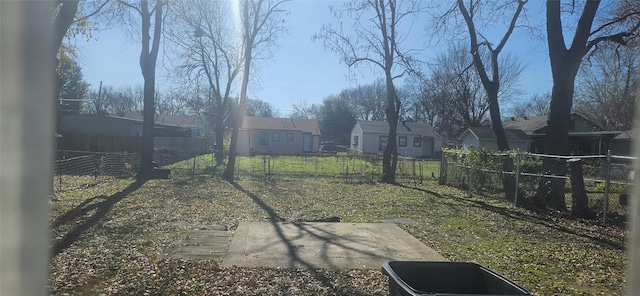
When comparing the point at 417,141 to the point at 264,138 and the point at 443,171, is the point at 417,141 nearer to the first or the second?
the point at 264,138

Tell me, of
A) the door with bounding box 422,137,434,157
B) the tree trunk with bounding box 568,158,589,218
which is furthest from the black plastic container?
the door with bounding box 422,137,434,157

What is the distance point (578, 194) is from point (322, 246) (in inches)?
282

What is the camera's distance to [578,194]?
32.1ft

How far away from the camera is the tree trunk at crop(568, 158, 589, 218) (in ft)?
31.3

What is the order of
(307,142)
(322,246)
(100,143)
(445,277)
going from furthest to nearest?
(307,142) < (100,143) < (322,246) < (445,277)

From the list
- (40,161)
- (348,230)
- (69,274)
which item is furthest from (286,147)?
(40,161)

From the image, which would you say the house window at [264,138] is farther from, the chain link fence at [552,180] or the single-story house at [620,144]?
the single-story house at [620,144]

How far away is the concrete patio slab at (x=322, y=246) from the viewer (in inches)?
213

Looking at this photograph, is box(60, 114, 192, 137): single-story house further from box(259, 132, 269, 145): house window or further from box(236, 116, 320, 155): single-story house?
box(259, 132, 269, 145): house window

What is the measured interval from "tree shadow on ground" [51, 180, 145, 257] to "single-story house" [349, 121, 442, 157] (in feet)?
112

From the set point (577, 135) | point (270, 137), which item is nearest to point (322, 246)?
point (577, 135)

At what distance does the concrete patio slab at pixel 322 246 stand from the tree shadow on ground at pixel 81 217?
2.45 metres

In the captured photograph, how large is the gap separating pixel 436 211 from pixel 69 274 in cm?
819

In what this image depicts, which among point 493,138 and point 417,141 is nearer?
point 493,138
